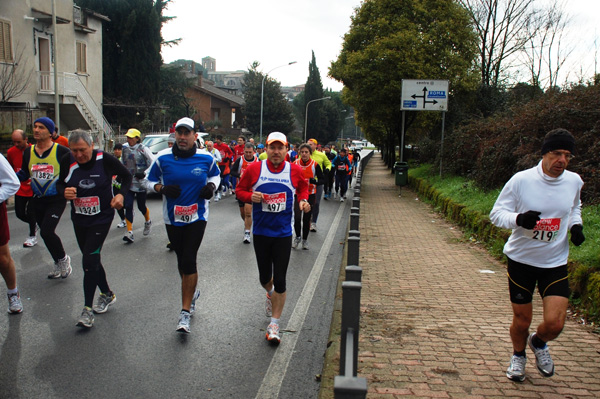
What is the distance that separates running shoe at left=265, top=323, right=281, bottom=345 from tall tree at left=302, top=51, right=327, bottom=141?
79.7 metres

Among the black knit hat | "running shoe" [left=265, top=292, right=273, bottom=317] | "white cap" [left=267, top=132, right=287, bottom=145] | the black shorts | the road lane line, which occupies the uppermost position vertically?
the black knit hat

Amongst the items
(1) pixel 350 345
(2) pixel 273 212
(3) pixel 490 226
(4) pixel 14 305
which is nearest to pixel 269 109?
(3) pixel 490 226

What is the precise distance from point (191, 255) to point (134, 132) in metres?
5.54

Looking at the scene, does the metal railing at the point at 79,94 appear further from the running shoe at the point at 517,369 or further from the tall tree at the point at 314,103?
the tall tree at the point at 314,103

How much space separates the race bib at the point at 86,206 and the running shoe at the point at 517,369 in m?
4.11

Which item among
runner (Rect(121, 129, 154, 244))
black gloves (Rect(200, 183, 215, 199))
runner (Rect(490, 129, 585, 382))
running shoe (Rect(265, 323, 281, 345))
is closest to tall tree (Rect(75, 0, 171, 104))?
runner (Rect(121, 129, 154, 244))

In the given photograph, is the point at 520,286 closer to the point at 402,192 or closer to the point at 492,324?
the point at 492,324

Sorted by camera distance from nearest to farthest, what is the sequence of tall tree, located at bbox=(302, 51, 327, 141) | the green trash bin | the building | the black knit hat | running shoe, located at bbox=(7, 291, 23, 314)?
the black knit hat, running shoe, located at bbox=(7, 291, 23, 314), the building, the green trash bin, tall tree, located at bbox=(302, 51, 327, 141)

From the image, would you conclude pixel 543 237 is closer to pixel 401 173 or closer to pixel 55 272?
pixel 55 272

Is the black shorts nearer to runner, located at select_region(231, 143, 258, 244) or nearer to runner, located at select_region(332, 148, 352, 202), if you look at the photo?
runner, located at select_region(231, 143, 258, 244)

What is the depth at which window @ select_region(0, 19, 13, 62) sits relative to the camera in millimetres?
23109

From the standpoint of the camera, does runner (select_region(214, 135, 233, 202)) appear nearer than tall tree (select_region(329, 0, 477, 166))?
Yes

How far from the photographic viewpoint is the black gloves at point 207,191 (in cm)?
525

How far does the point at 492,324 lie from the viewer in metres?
5.61
